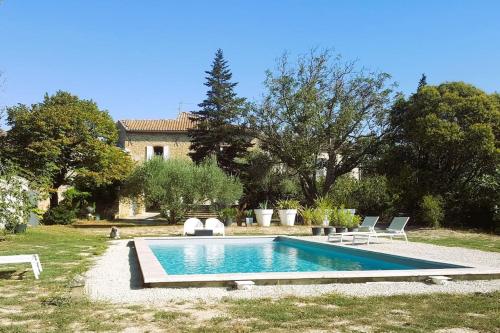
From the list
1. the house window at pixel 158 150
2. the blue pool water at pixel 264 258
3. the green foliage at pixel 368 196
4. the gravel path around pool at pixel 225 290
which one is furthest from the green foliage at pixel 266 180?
the gravel path around pool at pixel 225 290

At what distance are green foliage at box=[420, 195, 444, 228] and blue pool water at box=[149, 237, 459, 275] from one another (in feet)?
24.3

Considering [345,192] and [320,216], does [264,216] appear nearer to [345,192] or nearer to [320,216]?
[320,216]

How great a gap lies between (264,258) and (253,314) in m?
7.96

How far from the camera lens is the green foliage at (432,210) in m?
20.9

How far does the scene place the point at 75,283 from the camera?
24.9 feet

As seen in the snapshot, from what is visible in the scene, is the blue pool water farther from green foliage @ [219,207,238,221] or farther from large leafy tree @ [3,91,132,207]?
large leafy tree @ [3,91,132,207]

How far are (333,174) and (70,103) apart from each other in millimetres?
15705

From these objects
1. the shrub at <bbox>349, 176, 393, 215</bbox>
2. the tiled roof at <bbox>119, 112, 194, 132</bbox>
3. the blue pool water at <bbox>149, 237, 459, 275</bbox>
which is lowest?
the blue pool water at <bbox>149, 237, 459, 275</bbox>

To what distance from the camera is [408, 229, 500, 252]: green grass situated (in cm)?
A: 1531

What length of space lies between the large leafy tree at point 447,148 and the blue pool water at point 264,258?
26.8 feet

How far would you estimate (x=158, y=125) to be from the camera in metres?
36.0

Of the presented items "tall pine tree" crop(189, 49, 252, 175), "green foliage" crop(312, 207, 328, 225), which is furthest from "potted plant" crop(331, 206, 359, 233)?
"tall pine tree" crop(189, 49, 252, 175)

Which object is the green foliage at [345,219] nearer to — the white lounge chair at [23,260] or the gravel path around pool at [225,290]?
the gravel path around pool at [225,290]

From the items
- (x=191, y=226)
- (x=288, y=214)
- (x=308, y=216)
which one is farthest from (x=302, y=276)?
(x=288, y=214)
